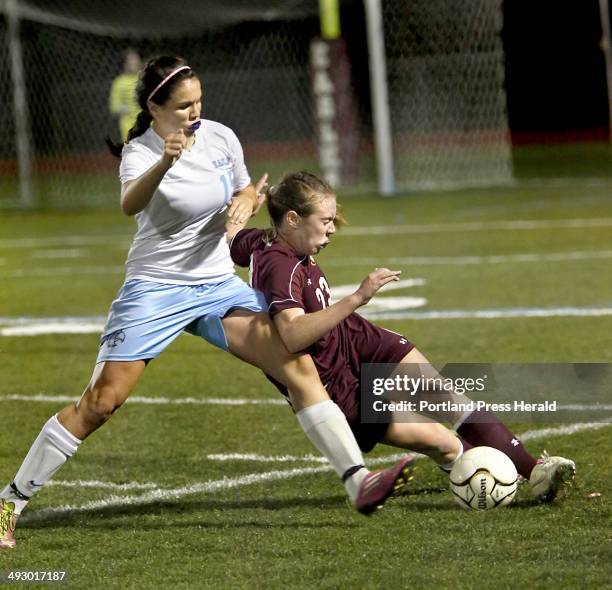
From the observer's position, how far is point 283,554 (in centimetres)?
476

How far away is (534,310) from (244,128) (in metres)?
18.2

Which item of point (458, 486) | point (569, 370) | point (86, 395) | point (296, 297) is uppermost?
point (296, 297)

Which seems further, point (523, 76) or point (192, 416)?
point (523, 76)

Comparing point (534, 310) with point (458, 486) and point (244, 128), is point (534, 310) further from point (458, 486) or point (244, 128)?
point (244, 128)

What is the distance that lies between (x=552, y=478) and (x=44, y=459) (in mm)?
1885

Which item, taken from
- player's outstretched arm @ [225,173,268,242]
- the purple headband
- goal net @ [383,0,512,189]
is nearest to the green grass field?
player's outstretched arm @ [225,173,268,242]

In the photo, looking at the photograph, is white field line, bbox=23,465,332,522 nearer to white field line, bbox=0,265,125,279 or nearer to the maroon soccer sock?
the maroon soccer sock

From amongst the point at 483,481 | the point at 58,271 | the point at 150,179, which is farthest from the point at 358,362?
the point at 58,271

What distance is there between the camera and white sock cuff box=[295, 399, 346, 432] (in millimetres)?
5002

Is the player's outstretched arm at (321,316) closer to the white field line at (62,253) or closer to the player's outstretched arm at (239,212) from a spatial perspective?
the player's outstretched arm at (239,212)

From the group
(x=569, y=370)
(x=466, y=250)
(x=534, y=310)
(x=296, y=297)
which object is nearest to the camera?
(x=296, y=297)

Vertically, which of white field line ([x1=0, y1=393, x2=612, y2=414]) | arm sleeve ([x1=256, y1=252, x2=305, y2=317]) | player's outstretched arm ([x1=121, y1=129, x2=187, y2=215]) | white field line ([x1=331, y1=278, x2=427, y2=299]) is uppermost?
player's outstretched arm ([x1=121, y1=129, x2=187, y2=215])

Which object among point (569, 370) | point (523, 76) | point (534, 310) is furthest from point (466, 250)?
point (523, 76)

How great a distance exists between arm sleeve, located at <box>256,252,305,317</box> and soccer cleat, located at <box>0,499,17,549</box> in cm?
120
